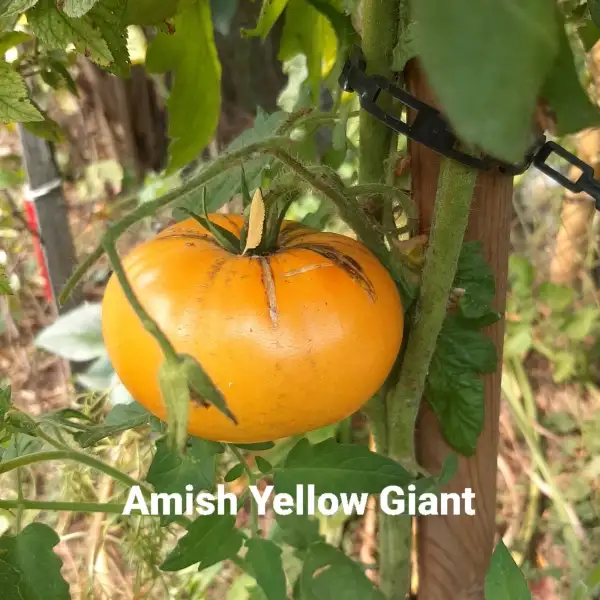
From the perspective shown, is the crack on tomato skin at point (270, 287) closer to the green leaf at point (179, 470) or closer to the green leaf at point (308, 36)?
the green leaf at point (179, 470)

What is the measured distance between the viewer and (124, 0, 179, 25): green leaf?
1.50 ft

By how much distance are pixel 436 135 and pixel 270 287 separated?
143 mm

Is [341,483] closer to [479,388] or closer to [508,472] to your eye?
[479,388]

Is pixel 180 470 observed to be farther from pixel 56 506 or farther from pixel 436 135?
pixel 436 135

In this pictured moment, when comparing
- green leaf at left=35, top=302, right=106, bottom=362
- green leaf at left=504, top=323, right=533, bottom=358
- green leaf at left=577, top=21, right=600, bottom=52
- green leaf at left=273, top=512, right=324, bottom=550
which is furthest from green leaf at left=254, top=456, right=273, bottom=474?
green leaf at left=504, top=323, right=533, bottom=358

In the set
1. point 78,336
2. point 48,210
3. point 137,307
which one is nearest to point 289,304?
point 137,307

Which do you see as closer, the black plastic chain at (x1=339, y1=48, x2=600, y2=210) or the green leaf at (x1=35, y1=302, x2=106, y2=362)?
the black plastic chain at (x1=339, y1=48, x2=600, y2=210)

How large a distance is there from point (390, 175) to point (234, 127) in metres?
1.59

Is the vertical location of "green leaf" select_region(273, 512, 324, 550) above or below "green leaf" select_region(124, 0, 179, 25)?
below

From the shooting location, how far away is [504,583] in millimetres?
487

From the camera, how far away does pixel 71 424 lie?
54 cm

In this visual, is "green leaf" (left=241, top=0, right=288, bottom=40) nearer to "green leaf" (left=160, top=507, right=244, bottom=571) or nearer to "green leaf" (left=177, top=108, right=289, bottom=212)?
"green leaf" (left=177, top=108, right=289, bottom=212)

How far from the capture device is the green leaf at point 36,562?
0.48m

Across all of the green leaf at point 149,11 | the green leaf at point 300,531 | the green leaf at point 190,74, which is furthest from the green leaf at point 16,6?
the green leaf at point 300,531
